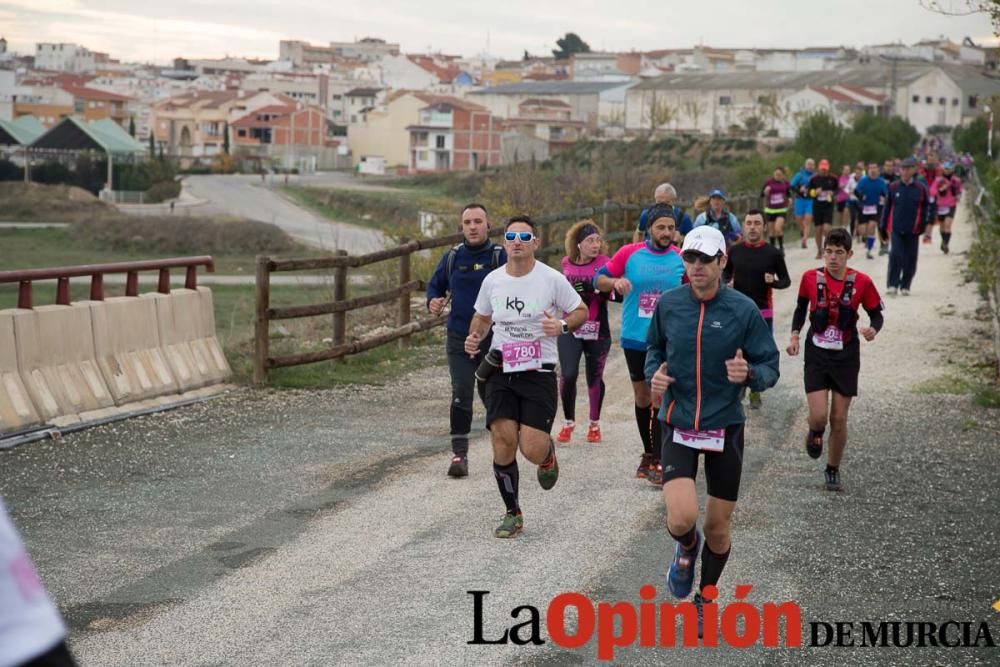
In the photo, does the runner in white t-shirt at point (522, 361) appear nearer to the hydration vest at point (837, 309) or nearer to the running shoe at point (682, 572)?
the running shoe at point (682, 572)

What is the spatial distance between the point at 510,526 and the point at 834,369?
2827 millimetres

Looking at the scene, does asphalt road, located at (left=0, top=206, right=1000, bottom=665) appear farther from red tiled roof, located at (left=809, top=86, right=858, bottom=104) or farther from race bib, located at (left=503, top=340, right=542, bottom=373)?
red tiled roof, located at (left=809, top=86, right=858, bottom=104)

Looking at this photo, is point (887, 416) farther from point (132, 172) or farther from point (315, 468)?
point (132, 172)

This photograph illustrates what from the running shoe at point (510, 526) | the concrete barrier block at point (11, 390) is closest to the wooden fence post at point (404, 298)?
the concrete barrier block at point (11, 390)

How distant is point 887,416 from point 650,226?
4362mm

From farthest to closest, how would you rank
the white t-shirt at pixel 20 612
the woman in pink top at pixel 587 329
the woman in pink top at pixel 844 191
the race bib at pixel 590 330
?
the woman in pink top at pixel 844 191
the race bib at pixel 590 330
the woman in pink top at pixel 587 329
the white t-shirt at pixel 20 612

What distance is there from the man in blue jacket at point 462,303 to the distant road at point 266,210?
144 ft

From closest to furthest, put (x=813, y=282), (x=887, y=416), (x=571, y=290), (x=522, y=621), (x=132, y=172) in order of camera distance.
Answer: (x=522, y=621)
(x=571, y=290)
(x=813, y=282)
(x=887, y=416)
(x=132, y=172)

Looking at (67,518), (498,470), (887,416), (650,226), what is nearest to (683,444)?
(498,470)

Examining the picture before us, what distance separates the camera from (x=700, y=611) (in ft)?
22.4

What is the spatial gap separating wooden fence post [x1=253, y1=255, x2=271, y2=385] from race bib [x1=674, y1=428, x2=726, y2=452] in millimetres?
7641

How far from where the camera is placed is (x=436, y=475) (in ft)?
33.8

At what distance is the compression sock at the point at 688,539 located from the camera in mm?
6727

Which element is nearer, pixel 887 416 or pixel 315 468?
pixel 315 468
